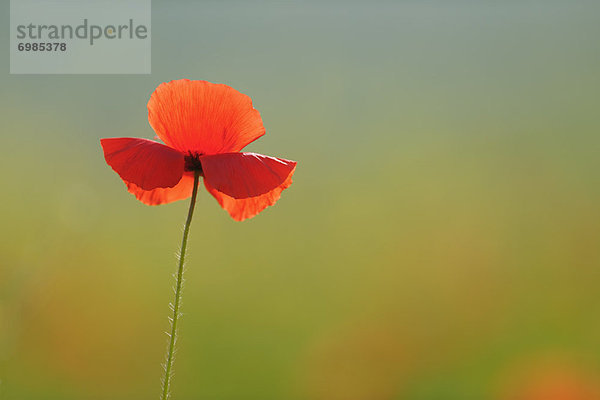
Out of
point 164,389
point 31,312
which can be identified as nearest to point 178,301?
point 164,389

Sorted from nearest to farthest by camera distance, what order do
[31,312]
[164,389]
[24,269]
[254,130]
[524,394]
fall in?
[164,389]
[254,130]
[24,269]
[31,312]
[524,394]

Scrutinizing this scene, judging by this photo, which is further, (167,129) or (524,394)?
(524,394)

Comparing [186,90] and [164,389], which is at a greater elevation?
[186,90]

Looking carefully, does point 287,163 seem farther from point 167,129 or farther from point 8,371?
point 8,371

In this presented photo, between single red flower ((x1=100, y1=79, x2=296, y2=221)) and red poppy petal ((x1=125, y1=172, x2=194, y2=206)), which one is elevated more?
single red flower ((x1=100, y1=79, x2=296, y2=221))

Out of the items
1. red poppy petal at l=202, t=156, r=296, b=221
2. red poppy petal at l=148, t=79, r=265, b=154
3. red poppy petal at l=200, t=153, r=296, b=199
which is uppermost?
red poppy petal at l=148, t=79, r=265, b=154
